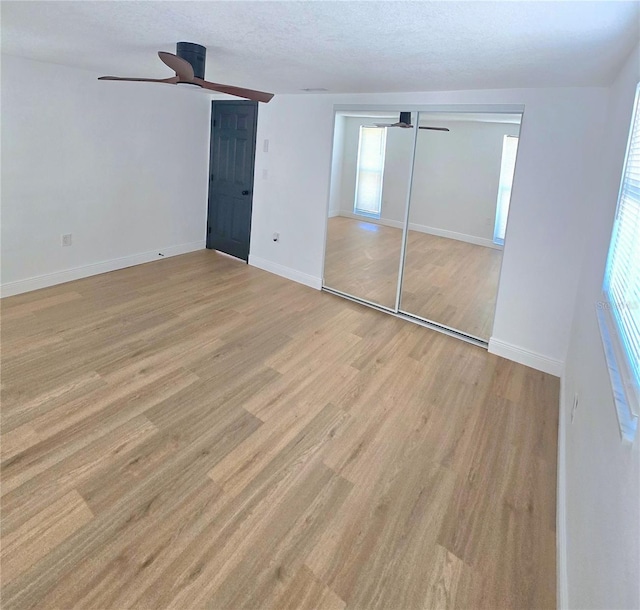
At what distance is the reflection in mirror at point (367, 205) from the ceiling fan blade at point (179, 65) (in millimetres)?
2176

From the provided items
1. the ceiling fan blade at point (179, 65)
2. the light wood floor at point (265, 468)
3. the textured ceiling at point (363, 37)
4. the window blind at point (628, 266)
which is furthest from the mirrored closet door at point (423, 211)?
the ceiling fan blade at point (179, 65)

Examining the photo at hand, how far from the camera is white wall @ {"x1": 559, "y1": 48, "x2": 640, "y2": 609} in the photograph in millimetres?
1064

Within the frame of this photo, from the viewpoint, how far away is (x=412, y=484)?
7.17ft

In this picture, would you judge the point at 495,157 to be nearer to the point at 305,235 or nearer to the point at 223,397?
the point at 305,235

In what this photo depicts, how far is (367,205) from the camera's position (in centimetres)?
470

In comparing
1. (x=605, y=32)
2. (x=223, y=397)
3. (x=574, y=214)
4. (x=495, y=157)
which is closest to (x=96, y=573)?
(x=223, y=397)

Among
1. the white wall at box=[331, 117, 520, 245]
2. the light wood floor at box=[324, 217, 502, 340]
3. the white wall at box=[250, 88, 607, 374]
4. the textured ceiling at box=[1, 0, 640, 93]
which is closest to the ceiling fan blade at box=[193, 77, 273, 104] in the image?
the textured ceiling at box=[1, 0, 640, 93]

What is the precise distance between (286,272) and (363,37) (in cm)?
331

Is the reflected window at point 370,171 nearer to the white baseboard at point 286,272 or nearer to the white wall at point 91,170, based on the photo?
the white baseboard at point 286,272

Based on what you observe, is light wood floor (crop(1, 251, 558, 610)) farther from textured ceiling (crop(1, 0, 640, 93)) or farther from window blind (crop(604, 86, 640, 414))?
textured ceiling (crop(1, 0, 640, 93))

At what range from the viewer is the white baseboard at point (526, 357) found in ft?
11.2

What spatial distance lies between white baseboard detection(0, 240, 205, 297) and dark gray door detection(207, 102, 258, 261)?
0.52 metres

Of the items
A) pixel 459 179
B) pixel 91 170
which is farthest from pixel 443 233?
pixel 91 170

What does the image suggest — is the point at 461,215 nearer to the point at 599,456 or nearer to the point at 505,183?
the point at 505,183
